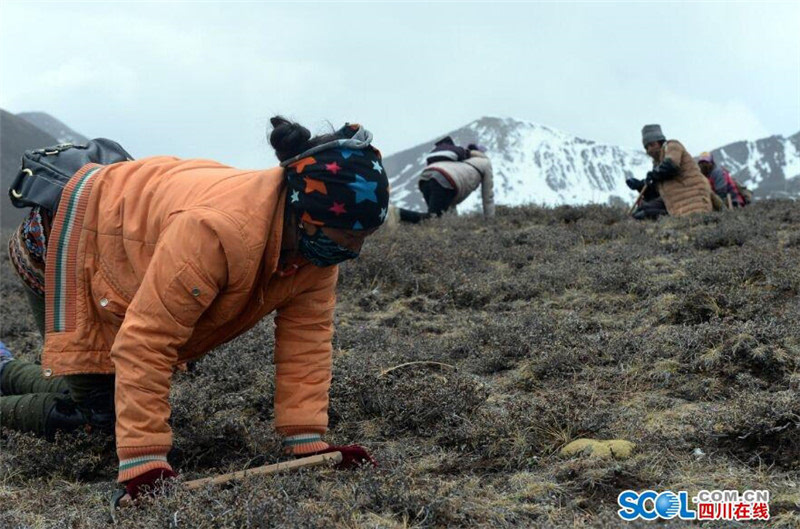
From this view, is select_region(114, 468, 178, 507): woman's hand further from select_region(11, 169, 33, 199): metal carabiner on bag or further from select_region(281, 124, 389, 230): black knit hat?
select_region(11, 169, 33, 199): metal carabiner on bag

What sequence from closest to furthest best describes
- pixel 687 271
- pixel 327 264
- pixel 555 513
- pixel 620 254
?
pixel 555 513, pixel 327 264, pixel 687 271, pixel 620 254

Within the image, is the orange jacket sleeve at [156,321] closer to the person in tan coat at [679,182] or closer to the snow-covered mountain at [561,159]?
the person in tan coat at [679,182]

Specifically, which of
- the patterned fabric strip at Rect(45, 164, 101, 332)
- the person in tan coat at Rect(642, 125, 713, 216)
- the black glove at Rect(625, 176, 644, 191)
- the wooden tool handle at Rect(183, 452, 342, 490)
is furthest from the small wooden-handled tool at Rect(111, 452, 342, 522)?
the black glove at Rect(625, 176, 644, 191)

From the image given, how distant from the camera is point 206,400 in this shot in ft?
13.4

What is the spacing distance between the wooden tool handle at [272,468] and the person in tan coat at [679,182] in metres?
7.51

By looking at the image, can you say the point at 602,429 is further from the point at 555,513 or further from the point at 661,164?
the point at 661,164

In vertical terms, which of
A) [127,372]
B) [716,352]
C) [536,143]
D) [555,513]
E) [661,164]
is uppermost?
[536,143]

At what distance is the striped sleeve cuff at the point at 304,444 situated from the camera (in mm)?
3182

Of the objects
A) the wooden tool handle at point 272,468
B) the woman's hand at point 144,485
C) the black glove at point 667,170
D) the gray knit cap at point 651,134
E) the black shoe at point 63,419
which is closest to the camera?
the woman's hand at point 144,485

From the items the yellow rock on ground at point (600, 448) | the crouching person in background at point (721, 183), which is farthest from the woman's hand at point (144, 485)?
the crouching person in background at point (721, 183)

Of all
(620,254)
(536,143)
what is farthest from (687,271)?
(536,143)

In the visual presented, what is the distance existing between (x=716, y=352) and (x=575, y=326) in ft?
3.30

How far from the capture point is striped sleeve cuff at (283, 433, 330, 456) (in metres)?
3.18

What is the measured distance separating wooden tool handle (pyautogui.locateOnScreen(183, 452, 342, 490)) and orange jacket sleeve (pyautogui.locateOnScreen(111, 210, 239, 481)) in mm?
159
